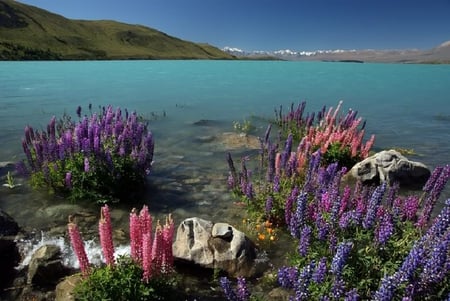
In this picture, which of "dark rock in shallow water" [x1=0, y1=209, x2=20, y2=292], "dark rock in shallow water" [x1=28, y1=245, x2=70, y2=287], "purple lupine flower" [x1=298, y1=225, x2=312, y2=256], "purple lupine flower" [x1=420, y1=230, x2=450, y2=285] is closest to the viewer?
"purple lupine flower" [x1=420, y1=230, x2=450, y2=285]

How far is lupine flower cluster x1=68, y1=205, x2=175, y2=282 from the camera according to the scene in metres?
5.34

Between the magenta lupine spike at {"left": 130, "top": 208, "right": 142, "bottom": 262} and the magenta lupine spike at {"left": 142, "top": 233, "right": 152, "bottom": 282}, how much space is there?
20 cm

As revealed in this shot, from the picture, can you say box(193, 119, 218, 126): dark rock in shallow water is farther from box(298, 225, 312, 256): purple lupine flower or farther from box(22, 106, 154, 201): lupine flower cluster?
box(298, 225, 312, 256): purple lupine flower

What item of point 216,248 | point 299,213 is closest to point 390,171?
point 216,248

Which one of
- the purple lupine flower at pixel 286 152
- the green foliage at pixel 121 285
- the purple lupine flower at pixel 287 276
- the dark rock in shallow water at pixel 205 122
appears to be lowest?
the dark rock in shallow water at pixel 205 122

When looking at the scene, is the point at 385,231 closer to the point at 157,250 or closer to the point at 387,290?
the point at 387,290

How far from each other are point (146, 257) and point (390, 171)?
32.9ft

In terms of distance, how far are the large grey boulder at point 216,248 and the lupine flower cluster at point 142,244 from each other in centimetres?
186

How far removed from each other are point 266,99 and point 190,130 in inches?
826

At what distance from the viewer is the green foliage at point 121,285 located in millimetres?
5703

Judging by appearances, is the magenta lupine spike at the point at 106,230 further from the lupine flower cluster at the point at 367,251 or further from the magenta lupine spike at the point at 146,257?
the lupine flower cluster at the point at 367,251

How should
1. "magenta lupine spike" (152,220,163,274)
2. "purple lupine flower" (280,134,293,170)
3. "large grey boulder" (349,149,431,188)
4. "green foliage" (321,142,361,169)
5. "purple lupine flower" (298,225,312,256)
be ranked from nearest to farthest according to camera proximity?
"purple lupine flower" (298,225,312,256) → "magenta lupine spike" (152,220,163,274) → "purple lupine flower" (280,134,293,170) → "large grey boulder" (349,149,431,188) → "green foliage" (321,142,361,169)

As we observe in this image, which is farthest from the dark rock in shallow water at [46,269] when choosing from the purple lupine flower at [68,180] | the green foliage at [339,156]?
the green foliage at [339,156]

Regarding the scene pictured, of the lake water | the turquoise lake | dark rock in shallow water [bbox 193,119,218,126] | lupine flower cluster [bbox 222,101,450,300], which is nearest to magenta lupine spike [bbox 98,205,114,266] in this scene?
lupine flower cluster [bbox 222,101,450,300]
